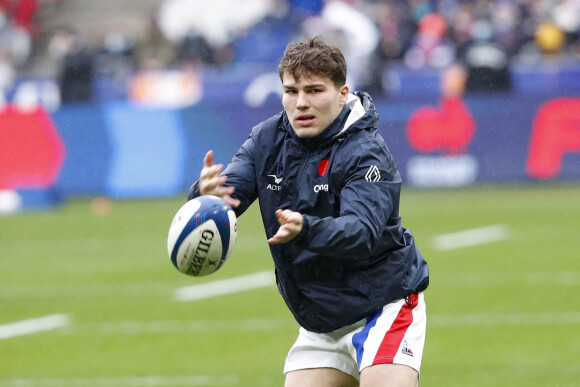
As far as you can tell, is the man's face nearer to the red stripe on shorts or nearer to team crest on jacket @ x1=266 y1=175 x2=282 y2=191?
team crest on jacket @ x1=266 y1=175 x2=282 y2=191

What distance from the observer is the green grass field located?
9195mm

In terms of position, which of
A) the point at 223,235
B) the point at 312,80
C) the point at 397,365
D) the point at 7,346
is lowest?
the point at 7,346

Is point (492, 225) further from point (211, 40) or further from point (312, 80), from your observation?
point (211, 40)

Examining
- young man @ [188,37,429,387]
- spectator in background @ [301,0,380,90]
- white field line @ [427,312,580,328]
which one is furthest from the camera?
spectator in background @ [301,0,380,90]

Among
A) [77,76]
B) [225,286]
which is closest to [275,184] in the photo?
[225,286]

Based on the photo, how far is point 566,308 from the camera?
11219 mm

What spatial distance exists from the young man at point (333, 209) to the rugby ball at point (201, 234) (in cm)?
13

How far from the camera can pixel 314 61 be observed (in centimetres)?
565

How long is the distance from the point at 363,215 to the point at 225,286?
773 centimetres

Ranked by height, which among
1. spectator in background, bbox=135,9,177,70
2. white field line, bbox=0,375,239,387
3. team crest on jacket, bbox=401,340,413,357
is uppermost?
team crest on jacket, bbox=401,340,413,357

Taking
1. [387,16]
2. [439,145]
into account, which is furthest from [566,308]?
[387,16]

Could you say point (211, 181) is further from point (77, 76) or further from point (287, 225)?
point (77, 76)

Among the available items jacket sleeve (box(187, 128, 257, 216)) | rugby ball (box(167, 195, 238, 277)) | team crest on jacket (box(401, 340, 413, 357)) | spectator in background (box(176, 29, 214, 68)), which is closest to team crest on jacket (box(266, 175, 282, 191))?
jacket sleeve (box(187, 128, 257, 216))

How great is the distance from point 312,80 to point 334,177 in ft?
1.62
